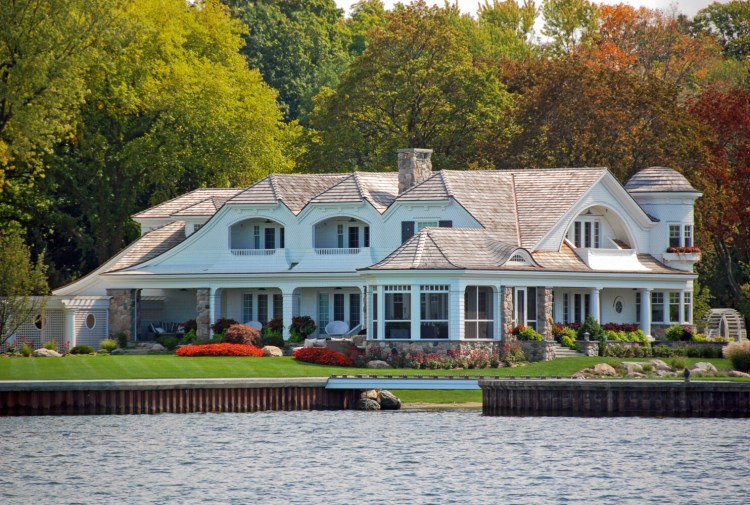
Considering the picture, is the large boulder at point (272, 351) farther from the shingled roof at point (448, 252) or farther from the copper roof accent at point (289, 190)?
the copper roof accent at point (289, 190)

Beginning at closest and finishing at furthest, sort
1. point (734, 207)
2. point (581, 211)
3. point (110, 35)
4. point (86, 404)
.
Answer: point (86, 404), point (581, 211), point (110, 35), point (734, 207)

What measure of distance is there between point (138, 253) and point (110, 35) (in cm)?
987

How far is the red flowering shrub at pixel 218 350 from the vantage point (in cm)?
6003

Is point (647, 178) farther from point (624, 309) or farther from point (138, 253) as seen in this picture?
point (138, 253)

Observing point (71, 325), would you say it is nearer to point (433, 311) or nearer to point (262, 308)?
point (262, 308)

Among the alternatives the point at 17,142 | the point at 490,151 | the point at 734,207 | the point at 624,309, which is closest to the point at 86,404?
the point at 17,142

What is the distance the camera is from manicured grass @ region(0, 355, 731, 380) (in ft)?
174

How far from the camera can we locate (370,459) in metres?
43.5

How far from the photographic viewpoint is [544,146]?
77.2 m

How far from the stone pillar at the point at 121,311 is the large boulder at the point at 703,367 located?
79.0 ft

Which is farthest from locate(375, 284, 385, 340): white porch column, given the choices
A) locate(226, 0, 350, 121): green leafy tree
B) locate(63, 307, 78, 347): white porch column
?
locate(226, 0, 350, 121): green leafy tree

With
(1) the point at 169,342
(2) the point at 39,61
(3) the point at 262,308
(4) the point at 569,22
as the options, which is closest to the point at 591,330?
(3) the point at 262,308

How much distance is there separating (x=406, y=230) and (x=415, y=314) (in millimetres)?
6838

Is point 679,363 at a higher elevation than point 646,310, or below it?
below
